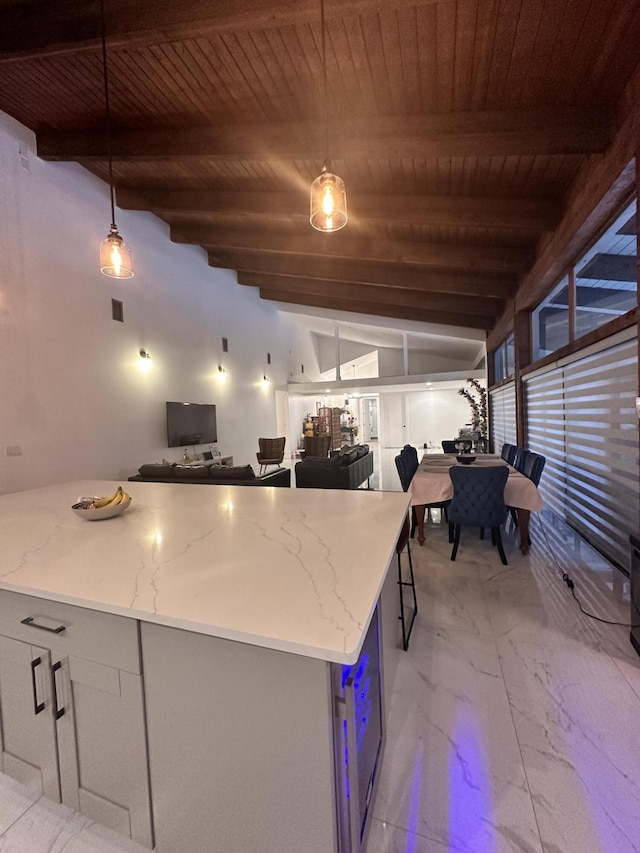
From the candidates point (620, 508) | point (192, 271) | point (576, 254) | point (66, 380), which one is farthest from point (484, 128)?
point (192, 271)

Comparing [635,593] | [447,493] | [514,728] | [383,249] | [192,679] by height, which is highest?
[383,249]

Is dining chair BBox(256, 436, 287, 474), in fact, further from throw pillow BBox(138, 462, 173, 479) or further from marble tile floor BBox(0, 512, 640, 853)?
marble tile floor BBox(0, 512, 640, 853)

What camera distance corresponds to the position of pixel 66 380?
3834 millimetres

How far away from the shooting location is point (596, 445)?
9.89 feet

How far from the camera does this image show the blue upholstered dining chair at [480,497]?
2914mm

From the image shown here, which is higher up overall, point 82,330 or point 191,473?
point 82,330

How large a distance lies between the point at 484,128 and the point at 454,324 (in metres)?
5.14

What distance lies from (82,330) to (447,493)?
14.2 ft

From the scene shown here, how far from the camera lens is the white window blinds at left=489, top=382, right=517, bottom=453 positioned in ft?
19.4

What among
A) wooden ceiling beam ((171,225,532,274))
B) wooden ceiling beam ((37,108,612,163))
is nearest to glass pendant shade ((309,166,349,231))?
wooden ceiling beam ((37,108,612,163))

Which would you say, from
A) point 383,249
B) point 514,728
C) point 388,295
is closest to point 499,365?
point 388,295

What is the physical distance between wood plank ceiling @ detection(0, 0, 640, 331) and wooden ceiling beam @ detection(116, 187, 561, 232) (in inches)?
0.6

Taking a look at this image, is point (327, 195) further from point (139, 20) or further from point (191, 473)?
point (191, 473)

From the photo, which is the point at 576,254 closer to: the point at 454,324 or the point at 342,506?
the point at 342,506
